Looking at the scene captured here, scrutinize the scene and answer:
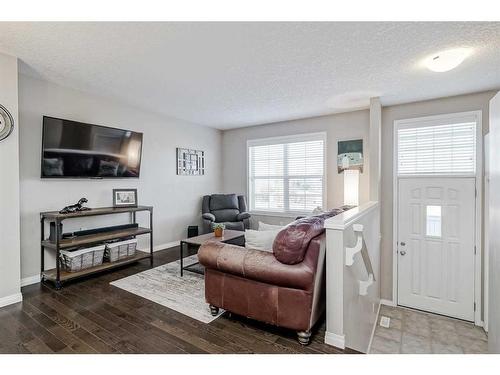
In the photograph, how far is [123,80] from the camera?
127 inches

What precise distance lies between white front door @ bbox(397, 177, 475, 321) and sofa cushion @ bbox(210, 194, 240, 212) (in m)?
3.10

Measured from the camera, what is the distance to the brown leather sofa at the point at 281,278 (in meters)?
1.99

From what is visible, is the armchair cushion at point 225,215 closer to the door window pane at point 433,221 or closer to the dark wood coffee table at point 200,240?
the dark wood coffee table at point 200,240

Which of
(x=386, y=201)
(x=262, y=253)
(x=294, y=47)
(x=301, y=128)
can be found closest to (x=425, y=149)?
(x=386, y=201)

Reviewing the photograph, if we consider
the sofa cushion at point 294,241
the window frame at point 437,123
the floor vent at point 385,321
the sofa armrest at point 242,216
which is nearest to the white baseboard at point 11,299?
the sofa cushion at point 294,241

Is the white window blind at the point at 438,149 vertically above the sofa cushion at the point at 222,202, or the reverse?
the white window blind at the point at 438,149

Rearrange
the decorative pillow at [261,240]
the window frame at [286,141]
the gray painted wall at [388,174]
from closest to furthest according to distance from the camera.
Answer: the decorative pillow at [261,240]
the gray painted wall at [388,174]
the window frame at [286,141]

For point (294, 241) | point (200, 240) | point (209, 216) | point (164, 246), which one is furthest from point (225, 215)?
point (294, 241)

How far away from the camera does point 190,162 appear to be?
18.0 feet

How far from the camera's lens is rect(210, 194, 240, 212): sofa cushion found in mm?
5480

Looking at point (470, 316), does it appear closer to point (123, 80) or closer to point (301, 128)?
point (301, 128)

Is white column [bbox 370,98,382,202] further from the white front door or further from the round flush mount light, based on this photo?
the round flush mount light

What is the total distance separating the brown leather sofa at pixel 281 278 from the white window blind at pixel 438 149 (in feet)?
8.31

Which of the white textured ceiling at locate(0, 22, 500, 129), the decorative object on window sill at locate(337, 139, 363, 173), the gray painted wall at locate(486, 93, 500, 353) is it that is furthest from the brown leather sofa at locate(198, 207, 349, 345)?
the decorative object on window sill at locate(337, 139, 363, 173)
